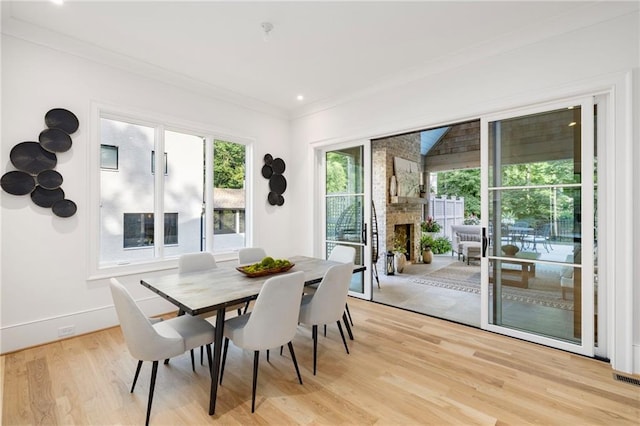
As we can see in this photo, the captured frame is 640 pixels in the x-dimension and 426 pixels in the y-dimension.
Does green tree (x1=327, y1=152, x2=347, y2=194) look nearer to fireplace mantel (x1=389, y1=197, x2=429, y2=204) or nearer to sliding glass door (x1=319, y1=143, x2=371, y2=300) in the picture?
sliding glass door (x1=319, y1=143, x2=371, y2=300)

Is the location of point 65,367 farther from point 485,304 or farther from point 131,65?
point 485,304

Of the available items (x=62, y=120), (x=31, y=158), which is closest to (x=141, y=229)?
(x=31, y=158)

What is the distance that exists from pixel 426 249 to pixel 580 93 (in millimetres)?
5100

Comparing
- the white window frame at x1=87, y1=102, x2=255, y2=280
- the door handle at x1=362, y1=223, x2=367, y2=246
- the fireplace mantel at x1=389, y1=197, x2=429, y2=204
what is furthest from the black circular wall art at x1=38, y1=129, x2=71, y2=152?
the fireplace mantel at x1=389, y1=197, x2=429, y2=204

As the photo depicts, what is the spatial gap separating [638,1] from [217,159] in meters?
4.54

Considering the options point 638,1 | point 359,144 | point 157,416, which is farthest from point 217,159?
point 638,1

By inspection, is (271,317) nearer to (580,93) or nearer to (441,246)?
(580,93)

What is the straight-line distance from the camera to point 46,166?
2764mm

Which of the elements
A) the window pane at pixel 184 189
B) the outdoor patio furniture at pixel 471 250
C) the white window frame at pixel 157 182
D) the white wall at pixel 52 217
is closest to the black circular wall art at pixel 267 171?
the white window frame at pixel 157 182

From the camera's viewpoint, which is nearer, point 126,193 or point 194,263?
point 194,263

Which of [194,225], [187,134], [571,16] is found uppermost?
[571,16]

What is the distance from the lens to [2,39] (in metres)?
2.58

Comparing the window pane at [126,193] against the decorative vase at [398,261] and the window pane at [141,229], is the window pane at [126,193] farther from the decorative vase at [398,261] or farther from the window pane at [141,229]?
the decorative vase at [398,261]

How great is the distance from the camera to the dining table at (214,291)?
72.2 inches
